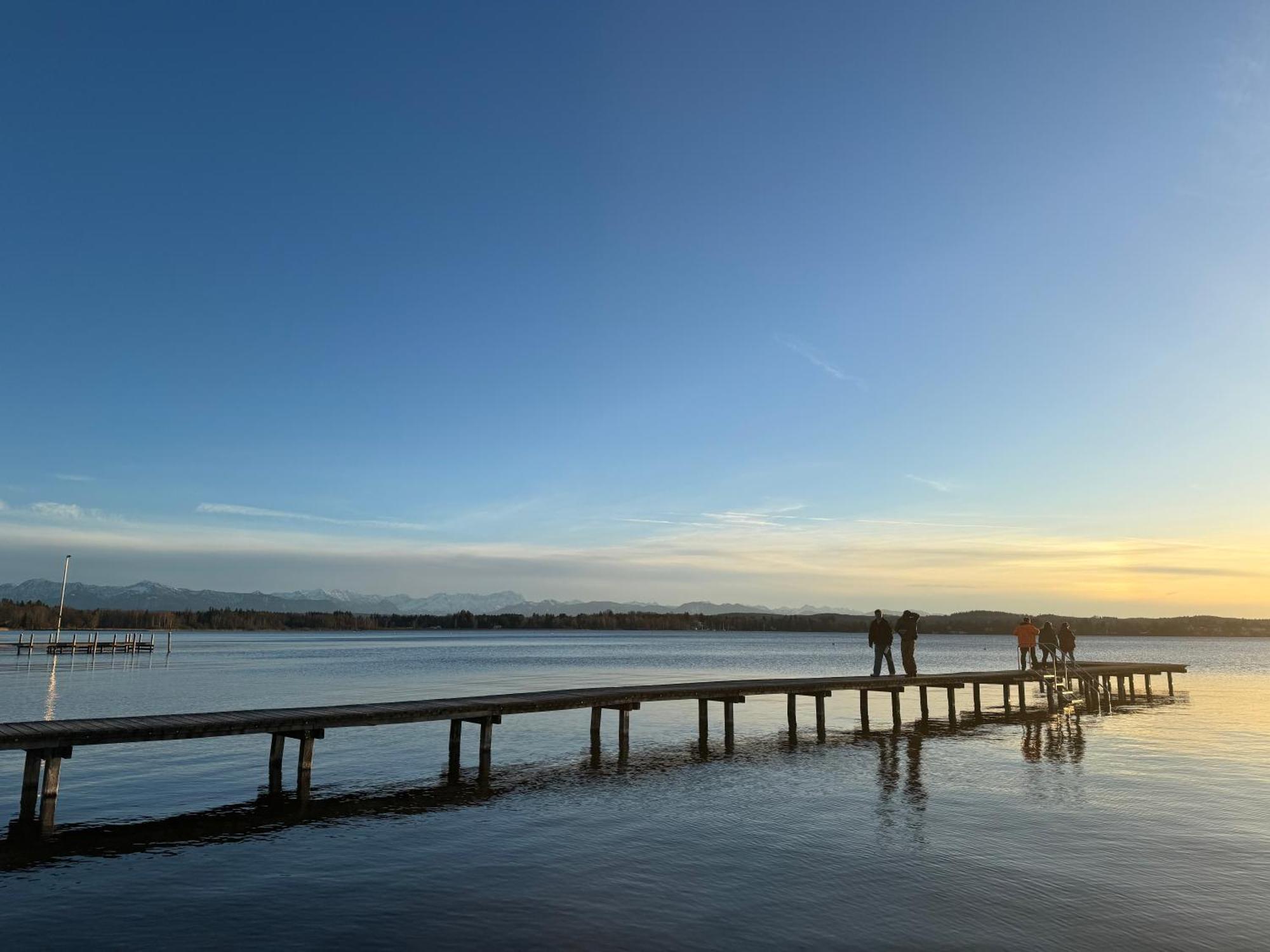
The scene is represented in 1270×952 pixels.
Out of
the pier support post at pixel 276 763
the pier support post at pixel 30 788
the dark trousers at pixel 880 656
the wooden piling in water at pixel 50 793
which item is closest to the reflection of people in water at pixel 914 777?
the dark trousers at pixel 880 656

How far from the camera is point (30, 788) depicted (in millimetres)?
14594

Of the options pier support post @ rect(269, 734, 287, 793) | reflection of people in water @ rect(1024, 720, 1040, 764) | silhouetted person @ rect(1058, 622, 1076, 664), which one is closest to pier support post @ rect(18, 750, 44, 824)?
pier support post @ rect(269, 734, 287, 793)

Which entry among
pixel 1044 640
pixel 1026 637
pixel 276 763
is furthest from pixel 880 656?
pixel 276 763

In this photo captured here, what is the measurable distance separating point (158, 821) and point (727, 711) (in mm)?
15338

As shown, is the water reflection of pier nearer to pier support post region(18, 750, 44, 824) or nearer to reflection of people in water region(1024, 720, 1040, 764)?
reflection of people in water region(1024, 720, 1040, 764)

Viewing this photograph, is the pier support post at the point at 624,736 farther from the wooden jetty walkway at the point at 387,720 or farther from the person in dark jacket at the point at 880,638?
the person in dark jacket at the point at 880,638

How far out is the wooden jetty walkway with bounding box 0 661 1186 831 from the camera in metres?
14.5

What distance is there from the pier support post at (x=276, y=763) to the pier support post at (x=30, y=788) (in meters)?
4.12

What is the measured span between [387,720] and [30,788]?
20.9 ft

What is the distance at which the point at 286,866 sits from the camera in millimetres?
12297

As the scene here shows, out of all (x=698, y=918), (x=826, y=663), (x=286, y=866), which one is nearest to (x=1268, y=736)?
(x=698, y=918)

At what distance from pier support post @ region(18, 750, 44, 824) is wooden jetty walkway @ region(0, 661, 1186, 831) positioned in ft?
0.04

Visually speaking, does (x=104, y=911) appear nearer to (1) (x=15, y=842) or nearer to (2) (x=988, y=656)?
(1) (x=15, y=842)

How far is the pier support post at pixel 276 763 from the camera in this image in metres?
17.7
